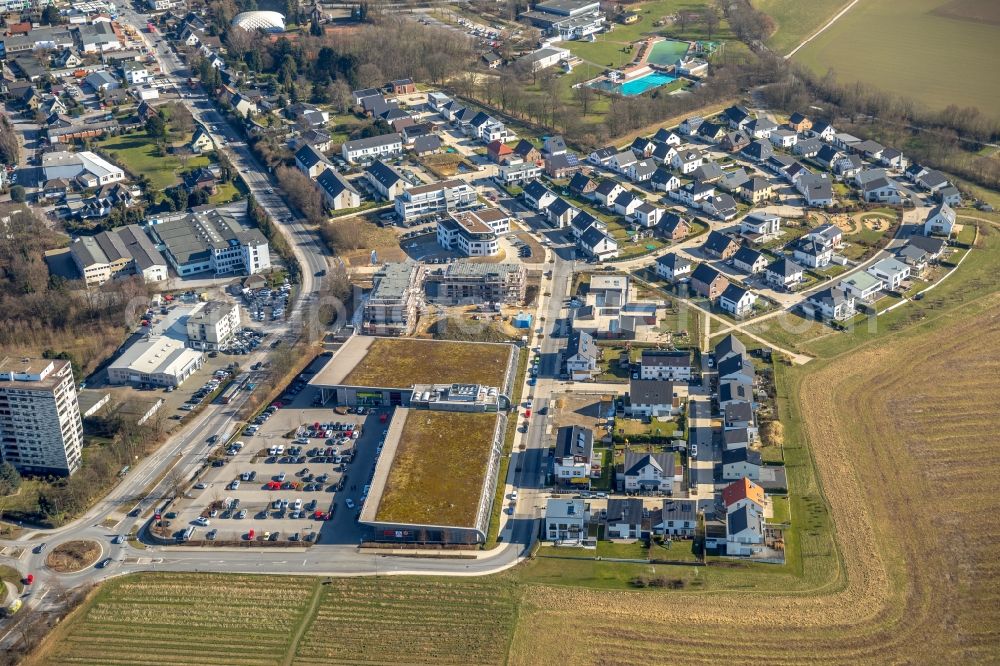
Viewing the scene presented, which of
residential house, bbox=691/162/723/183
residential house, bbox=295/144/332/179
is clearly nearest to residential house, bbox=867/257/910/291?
residential house, bbox=691/162/723/183

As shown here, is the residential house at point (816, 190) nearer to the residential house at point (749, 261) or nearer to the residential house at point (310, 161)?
the residential house at point (749, 261)

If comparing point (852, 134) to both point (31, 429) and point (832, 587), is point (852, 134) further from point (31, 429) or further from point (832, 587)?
point (31, 429)

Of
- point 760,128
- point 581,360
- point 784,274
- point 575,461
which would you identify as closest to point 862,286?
point 784,274

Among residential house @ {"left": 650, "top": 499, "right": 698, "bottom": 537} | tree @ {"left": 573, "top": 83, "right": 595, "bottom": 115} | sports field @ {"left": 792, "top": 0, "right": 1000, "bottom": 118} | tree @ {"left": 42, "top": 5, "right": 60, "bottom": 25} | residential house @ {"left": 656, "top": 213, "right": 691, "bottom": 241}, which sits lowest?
residential house @ {"left": 650, "top": 499, "right": 698, "bottom": 537}

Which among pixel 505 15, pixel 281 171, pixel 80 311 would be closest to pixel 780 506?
pixel 80 311

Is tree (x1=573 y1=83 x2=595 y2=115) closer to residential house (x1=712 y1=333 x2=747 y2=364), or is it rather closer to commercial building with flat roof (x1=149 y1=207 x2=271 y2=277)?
commercial building with flat roof (x1=149 y1=207 x2=271 y2=277)

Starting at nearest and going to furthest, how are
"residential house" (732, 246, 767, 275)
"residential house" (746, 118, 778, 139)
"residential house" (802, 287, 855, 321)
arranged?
"residential house" (802, 287, 855, 321)
"residential house" (732, 246, 767, 275)
"residential house" (746, 118, 778, 139)
